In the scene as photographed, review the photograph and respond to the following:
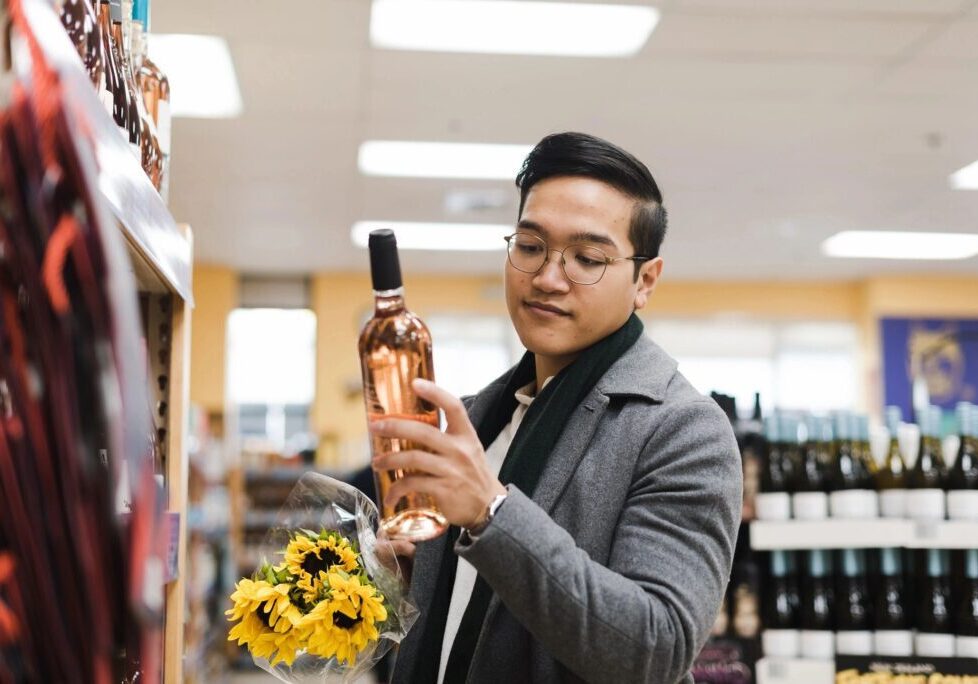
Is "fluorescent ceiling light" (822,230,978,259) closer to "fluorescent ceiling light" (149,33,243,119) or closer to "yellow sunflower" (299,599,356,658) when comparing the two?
"fluorescent ceiling light" (149,33,243,119)

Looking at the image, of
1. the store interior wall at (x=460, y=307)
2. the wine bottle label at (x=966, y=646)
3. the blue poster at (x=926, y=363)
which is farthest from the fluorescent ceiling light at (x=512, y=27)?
Answer: the blue poster at (x=926, y=363)

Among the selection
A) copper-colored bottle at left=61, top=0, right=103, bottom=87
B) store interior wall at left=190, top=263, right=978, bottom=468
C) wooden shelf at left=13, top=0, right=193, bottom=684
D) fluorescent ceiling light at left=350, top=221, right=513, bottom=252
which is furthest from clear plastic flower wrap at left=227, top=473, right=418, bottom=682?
store interior wall at left=190, top=263, right=978, bottom=468

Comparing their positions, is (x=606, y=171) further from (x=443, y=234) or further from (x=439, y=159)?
(x=443, y=234)

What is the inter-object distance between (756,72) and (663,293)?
6294 mm

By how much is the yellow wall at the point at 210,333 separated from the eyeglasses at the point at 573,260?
9743 millimetres

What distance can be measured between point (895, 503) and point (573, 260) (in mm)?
1885

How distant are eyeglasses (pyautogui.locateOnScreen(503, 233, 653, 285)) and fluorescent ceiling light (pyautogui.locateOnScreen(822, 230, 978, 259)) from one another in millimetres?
8514

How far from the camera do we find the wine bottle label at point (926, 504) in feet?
9.54

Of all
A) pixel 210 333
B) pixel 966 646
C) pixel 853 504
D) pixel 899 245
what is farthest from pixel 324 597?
pixel 210 333

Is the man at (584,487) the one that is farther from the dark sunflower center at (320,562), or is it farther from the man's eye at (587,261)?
the dark sunflower center at (320,562)

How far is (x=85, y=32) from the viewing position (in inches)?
34.5

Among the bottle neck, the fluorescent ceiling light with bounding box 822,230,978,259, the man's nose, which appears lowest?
the bottle neck

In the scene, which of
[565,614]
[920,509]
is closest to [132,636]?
[565,614]

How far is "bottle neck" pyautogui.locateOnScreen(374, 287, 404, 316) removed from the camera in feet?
3.28
